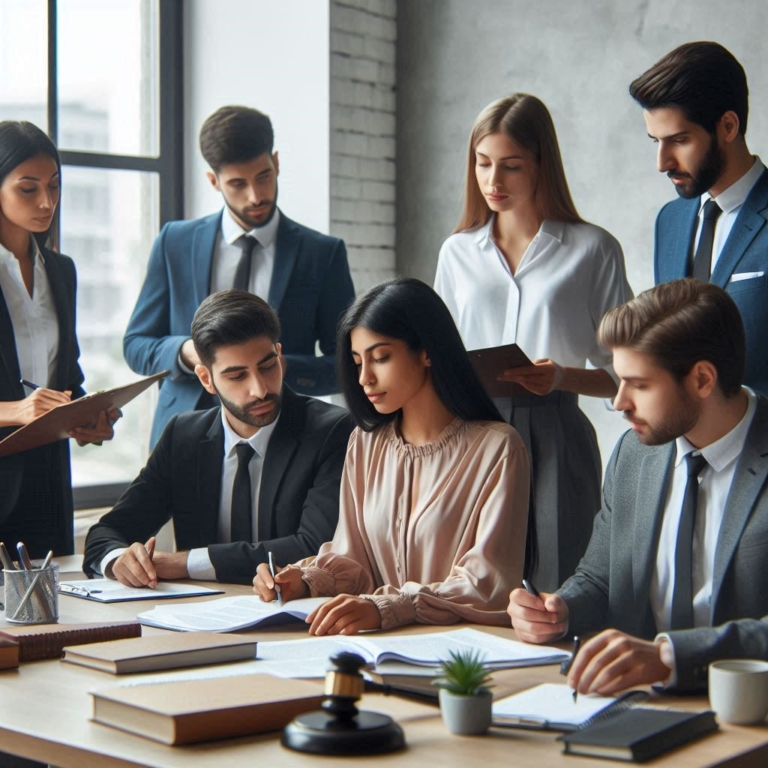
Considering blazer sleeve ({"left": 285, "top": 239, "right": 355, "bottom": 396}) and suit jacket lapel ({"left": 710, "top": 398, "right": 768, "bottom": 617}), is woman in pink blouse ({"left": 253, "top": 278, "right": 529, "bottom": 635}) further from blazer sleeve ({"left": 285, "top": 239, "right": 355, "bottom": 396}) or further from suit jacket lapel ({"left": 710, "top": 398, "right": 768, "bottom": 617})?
blazer sleeve ({"left": 285, "top": 239, "right": 355, "bottom": 396})

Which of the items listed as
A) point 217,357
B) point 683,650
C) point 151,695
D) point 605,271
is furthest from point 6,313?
point 683,650

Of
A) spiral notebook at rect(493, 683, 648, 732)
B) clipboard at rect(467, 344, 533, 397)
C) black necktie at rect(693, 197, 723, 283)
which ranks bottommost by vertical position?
spiral notebook at rect(493, 683, 648, 732)

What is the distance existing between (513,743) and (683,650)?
1.18 ft

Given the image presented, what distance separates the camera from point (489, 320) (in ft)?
11.0

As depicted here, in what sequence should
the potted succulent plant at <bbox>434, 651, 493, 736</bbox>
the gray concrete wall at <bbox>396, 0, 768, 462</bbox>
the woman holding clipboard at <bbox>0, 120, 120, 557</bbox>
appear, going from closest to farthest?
the potted succulent plant at <bbox>434, 651, 493, 736</bbox>, the woman holding clipboard at <bbox>0, 120, 120, 557</bbox>, the gray concrete wall at <bbox>396, 0, 768, 462</bbox>

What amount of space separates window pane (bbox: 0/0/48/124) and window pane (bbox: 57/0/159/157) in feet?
0.28

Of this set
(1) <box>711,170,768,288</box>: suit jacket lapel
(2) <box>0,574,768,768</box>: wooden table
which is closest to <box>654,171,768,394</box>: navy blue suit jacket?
(1) <box>711,170,768,288</box>: suit jacket lapel

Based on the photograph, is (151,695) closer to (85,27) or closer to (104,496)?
(104,496)

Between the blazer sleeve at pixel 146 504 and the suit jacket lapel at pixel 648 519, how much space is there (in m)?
1.26

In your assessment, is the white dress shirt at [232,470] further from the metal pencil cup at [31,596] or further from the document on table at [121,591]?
the metal pencil cup at [31,596]

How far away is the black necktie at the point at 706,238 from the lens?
297 cm

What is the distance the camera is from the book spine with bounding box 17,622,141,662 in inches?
80.9

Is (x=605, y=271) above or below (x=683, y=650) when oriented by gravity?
above

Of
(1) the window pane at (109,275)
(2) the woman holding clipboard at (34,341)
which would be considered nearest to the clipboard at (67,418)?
(2) the woman holding clipboard at (34,341)
